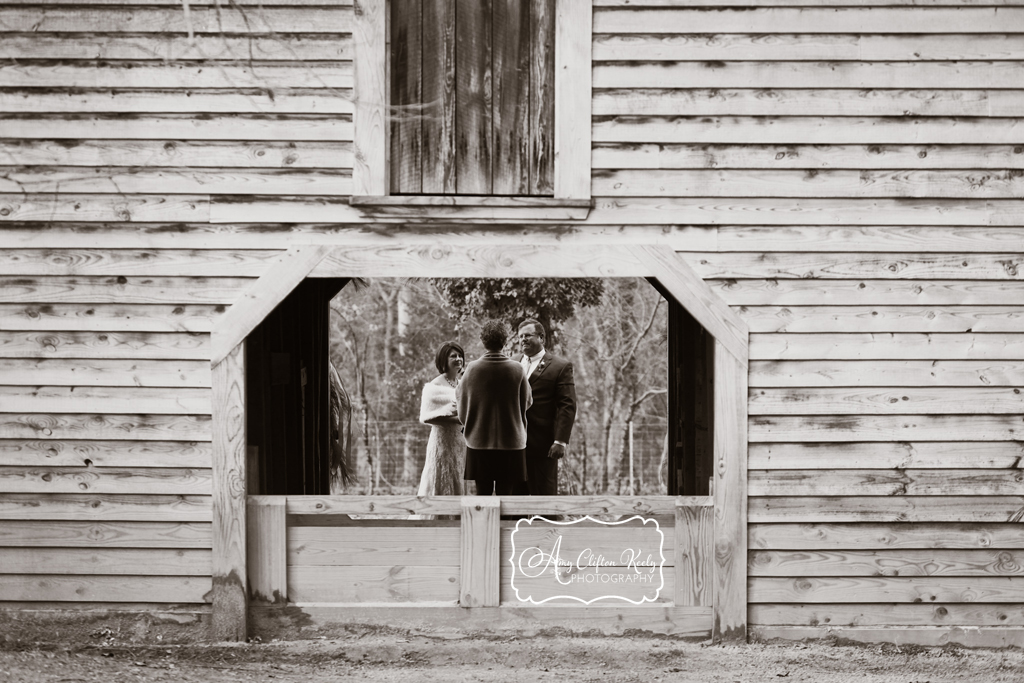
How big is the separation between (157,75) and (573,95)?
2.11 m

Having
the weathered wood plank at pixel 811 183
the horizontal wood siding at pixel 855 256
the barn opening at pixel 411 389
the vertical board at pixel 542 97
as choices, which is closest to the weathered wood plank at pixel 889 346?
the horizontal wood siding at pixel 855 256

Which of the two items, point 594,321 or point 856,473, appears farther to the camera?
point 594,321

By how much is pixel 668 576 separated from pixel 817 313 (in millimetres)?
1575

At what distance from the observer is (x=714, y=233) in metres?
5.05

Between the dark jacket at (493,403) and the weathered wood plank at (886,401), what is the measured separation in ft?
5.79

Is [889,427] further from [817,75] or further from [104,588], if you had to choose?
[104,588]

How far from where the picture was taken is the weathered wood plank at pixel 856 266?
507 centimetres

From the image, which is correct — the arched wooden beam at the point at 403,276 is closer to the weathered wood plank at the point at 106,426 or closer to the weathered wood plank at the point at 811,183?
the weathered wood plank at the point at 106,426

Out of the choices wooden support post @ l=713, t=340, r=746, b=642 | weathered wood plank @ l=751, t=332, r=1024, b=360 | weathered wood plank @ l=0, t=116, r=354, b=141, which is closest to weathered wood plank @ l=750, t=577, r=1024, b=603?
wooden support post @ l=713, t=340, r=746, b=642

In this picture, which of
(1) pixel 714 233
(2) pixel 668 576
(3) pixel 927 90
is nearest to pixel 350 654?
(2) pixel 668 576

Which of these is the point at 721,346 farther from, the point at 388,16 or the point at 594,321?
the point at 594,321

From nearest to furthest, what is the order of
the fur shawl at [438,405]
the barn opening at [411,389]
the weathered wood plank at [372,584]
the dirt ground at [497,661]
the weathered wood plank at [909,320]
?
the dirt ground at [497,661], the weathered wood plank at [909,320], the weathered wood plank at [372,584], the fur shawl at [438,405], the barn opening at [411,389]

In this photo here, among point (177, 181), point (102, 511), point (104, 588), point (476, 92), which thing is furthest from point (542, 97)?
point (104, 588)

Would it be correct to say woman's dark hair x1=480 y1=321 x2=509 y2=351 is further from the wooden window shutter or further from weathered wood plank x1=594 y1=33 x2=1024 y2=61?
weathered wood plank x1=594 y1=33 x2=1024 y2=61
